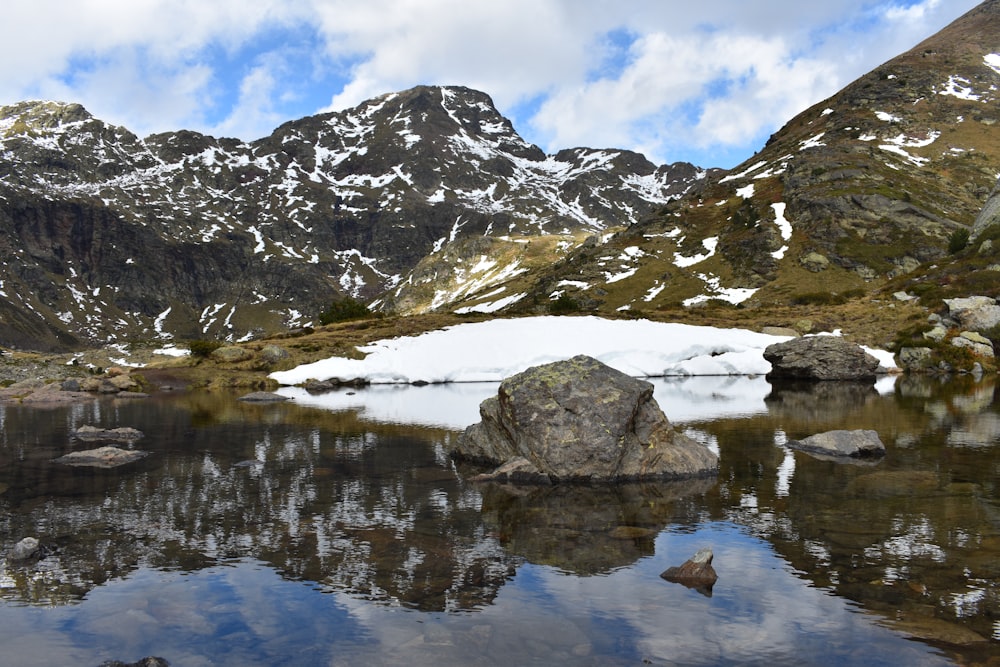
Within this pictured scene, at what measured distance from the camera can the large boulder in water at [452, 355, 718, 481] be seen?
23.8 meters

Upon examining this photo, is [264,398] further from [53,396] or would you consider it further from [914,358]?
[914,358]

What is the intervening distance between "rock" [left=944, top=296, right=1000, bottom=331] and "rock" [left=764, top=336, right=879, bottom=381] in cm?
1218

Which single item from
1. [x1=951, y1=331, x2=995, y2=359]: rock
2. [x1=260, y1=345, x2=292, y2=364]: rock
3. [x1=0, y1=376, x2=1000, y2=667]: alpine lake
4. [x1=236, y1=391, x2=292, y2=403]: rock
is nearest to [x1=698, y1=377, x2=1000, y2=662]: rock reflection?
[x1=0, y1=376, x2=1000, y2=667]: alpine lake

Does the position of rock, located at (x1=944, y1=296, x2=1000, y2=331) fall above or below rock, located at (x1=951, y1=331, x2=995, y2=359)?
above

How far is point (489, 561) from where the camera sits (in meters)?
15.4

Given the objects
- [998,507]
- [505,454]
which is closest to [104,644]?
[505,454]

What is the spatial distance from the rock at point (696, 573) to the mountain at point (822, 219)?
101 metres

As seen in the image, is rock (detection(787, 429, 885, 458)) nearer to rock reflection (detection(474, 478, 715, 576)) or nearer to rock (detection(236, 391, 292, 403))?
rock reflection (detection(474, 478, 715, 576))

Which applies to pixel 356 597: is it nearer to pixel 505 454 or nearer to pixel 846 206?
pixel 505 454

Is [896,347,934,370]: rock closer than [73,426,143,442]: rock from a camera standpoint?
No

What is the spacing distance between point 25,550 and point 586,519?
13625 millimetres

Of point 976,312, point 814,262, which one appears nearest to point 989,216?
point 814,262

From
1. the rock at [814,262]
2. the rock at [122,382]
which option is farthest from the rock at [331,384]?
the rock at [814,262]

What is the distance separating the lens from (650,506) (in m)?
20.2
